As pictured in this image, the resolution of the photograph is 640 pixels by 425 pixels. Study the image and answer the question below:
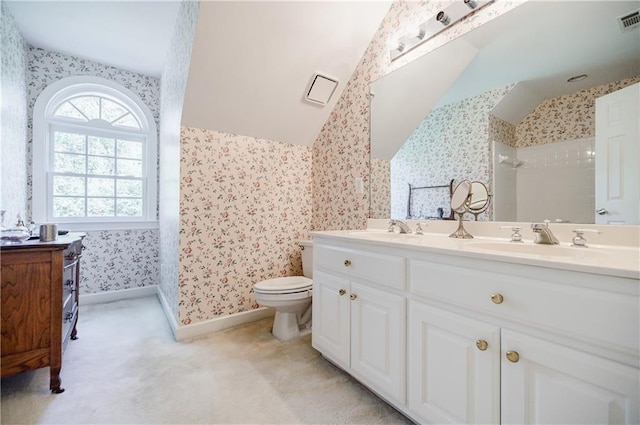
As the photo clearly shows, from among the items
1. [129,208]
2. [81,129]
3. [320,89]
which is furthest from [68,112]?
[320,89]

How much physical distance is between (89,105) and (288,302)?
327 centimetres

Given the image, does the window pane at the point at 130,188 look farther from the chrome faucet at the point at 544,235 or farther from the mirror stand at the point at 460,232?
the chrome faucet at the point at 544,235

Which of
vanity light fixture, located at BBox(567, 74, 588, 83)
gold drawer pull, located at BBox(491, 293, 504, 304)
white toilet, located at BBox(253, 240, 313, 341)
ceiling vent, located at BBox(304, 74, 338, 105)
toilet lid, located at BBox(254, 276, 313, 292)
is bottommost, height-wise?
white toilet, located at BBox(253, 240, 313, 341)

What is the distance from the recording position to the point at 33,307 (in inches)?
57.2

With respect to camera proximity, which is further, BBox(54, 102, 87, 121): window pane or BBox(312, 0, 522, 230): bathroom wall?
BBox(54, 102, 87, 121): window pane

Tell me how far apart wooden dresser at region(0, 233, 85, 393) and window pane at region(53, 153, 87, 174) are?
2.11m

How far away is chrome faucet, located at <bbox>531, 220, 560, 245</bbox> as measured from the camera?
120cm

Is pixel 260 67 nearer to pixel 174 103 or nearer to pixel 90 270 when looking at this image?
pixel 174 103

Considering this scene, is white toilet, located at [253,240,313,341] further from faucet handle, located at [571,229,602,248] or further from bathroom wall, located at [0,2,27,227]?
bathroom wall, located at [0,2,27,227]

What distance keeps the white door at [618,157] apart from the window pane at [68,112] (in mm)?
4394

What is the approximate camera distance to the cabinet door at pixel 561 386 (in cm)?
70

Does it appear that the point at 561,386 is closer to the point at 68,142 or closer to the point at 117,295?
the point at 117,295

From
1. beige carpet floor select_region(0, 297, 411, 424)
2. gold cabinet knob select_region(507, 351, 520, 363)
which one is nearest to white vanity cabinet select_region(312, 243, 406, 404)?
beige carpet floor select_region(0, 297, 411, 424)

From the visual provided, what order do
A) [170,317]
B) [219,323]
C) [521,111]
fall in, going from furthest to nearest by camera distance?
1. [170,317]
2. [219,323]
3. [521,111]
